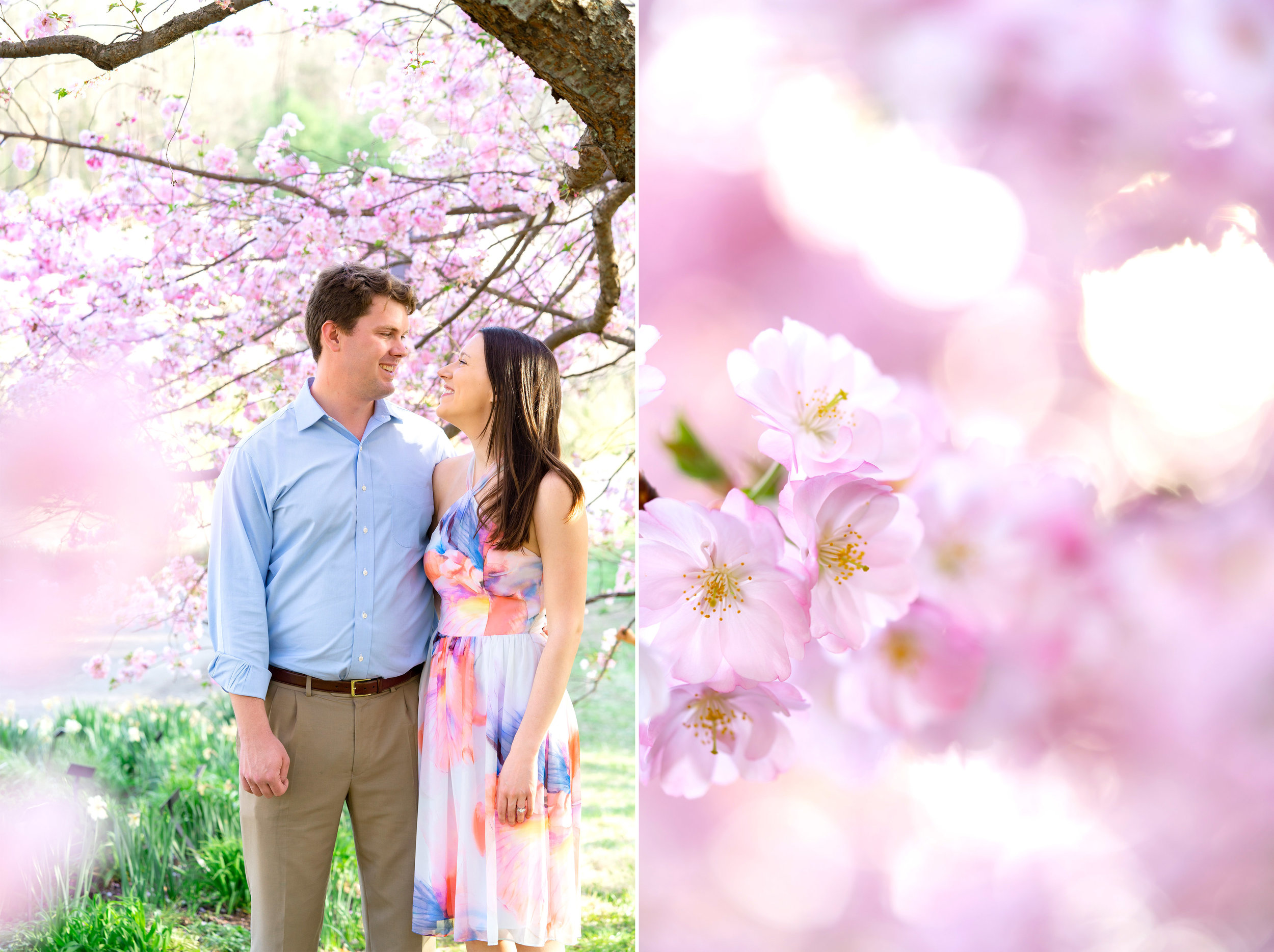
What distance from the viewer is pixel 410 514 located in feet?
5.34

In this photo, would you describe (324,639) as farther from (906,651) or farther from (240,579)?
(906,651)

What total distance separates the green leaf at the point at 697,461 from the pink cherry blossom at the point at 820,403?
0.05m

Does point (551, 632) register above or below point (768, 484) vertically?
below

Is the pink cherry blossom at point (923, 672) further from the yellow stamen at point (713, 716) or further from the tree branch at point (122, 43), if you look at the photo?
the tree branch at point (122, 43)

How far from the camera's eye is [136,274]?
3316 millimetres

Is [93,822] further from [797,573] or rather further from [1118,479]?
[1118,479]

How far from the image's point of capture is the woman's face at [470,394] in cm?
157

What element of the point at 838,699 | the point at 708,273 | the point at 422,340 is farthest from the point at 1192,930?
the point at 422,340

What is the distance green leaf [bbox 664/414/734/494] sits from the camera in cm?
103

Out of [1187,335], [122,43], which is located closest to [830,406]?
[1187,335]

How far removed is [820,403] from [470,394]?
0.71 meters

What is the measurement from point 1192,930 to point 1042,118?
824 millimetres

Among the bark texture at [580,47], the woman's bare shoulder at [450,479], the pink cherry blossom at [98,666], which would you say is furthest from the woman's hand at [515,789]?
the pink cherry blossom at [98,666]

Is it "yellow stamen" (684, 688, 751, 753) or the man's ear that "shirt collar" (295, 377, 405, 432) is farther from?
→ "yellow stamen" (684, 688, 751, 753)
